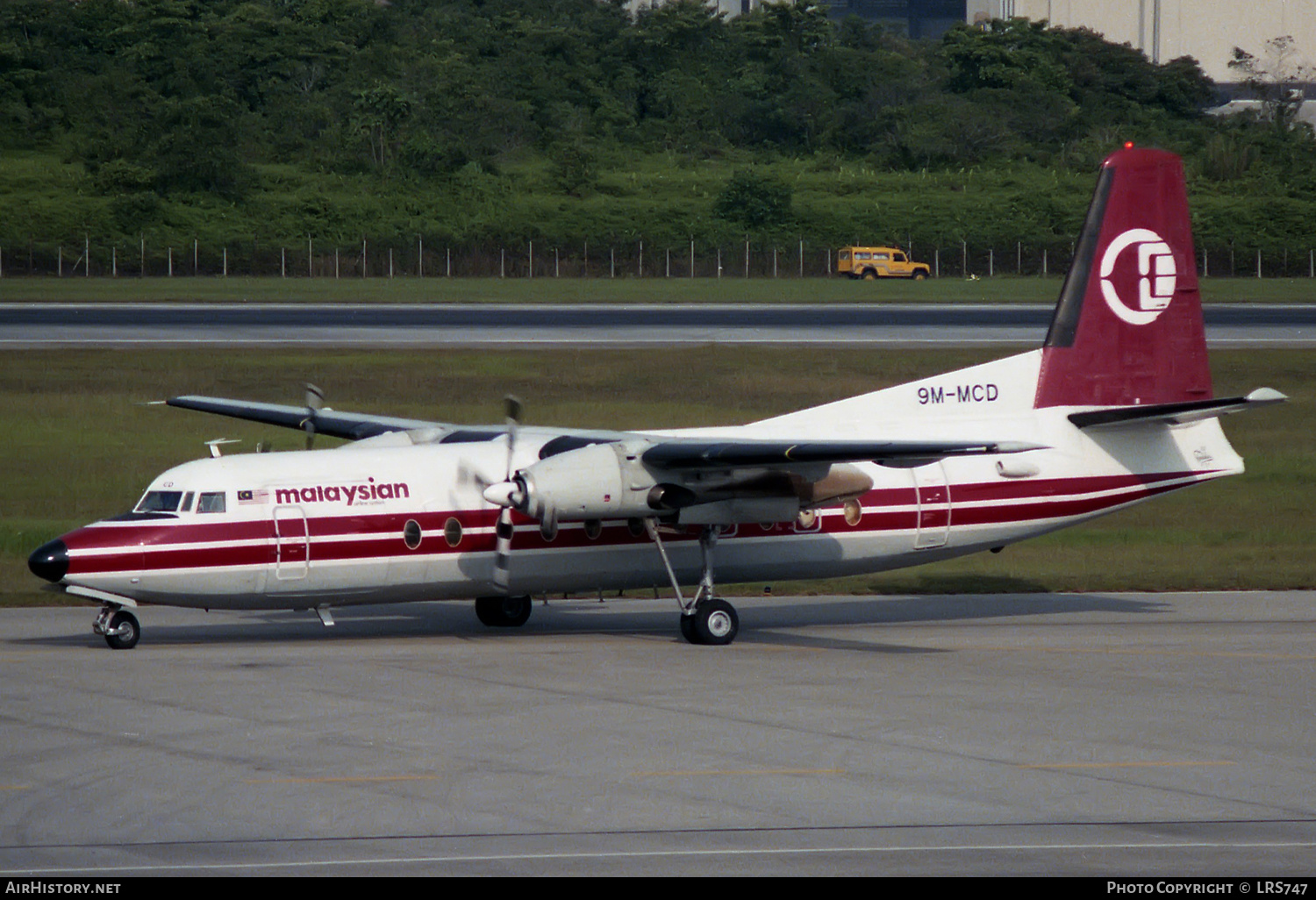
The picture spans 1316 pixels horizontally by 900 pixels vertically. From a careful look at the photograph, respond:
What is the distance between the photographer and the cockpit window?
19.0 meters

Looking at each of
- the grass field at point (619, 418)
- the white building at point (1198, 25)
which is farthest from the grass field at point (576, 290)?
the white building at point (1198, 25)

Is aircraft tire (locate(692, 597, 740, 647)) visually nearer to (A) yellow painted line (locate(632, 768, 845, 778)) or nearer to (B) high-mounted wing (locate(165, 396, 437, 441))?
(B) high-mounted wing (locate(165, 396, 437, 441))

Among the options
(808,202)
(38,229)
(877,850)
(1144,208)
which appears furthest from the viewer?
(808,202)

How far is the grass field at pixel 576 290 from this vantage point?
6812 cm

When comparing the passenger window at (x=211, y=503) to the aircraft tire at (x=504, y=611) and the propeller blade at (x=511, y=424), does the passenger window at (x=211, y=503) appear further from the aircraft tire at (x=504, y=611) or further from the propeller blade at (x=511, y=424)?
the aircraft tire at (x=504, y=611)

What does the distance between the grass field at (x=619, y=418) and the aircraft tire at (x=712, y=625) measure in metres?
5.56

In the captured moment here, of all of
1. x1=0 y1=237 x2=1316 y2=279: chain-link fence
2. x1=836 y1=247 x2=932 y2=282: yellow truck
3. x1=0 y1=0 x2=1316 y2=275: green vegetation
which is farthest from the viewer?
x1=0 y1=0 x2=1316 y2=275: green vegetation

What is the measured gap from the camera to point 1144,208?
2256 centimetres

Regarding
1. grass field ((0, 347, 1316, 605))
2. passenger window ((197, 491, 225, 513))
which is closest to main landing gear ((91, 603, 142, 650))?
passenger window ((197, 491, 225, 513))

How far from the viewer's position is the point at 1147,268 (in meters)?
22.6

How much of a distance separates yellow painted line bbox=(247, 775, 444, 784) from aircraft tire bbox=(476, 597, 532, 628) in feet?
27.4
